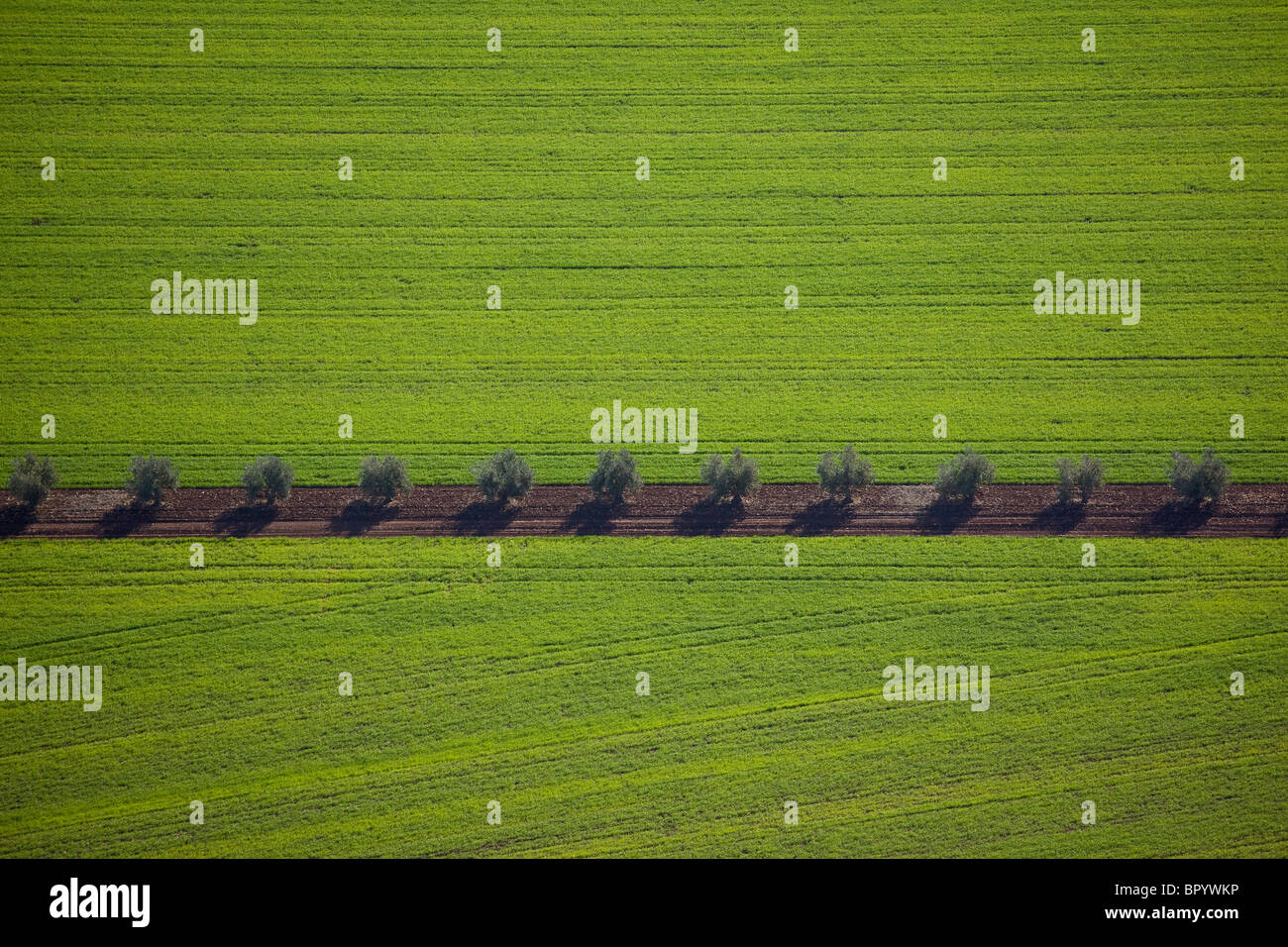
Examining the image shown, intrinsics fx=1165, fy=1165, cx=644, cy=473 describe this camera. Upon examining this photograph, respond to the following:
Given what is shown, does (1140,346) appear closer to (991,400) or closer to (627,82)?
(991,400)

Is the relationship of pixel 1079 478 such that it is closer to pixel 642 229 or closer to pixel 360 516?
pixel 642 229

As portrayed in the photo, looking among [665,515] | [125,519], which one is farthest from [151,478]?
[665,515]

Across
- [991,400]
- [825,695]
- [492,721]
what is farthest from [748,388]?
[492,721]

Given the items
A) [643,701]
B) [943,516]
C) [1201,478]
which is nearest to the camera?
[643,701]

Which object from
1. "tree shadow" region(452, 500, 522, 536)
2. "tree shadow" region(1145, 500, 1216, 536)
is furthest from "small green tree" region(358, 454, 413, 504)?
"tree shadow" region(1145, 500, 1216, 536)

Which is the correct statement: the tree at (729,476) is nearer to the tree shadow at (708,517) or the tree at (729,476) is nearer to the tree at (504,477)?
the tree shadow at (708,517)

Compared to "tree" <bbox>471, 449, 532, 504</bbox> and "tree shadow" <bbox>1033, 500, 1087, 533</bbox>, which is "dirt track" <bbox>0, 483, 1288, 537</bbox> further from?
"tree" <bbox>471, 449, 532, 504</bbox>
